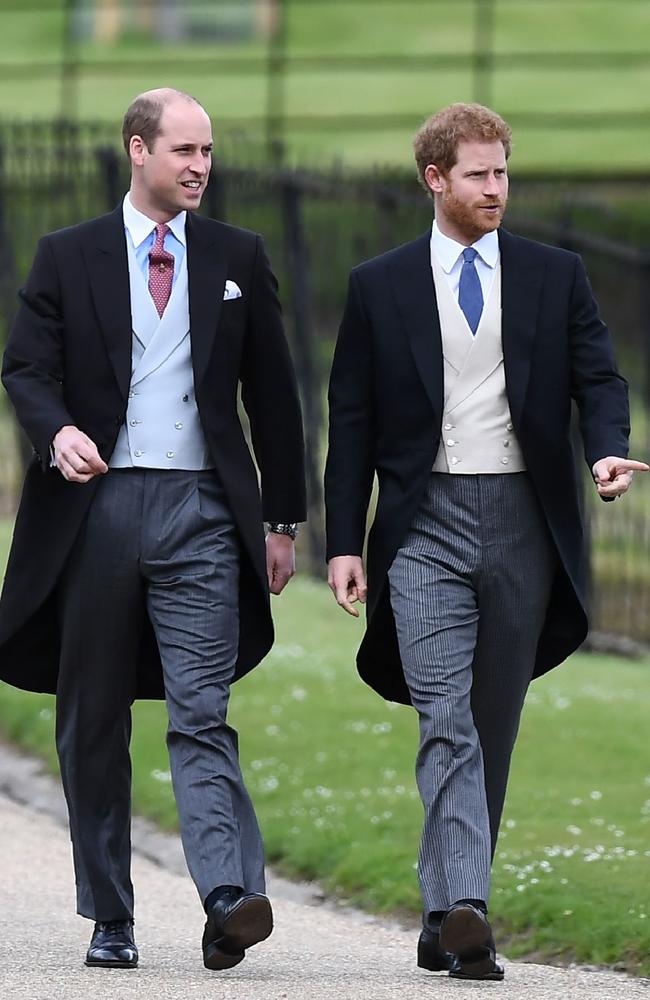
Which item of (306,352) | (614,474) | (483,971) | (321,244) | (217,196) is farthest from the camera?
(321,244)

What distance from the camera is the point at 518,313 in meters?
5.15

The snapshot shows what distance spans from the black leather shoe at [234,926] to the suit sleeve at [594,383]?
1.23m

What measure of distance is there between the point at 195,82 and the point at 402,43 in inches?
111

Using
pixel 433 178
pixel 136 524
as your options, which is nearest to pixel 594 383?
pixel 433 178

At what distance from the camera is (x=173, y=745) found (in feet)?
16.5

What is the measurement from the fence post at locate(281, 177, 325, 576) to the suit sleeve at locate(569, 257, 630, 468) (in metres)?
8.60

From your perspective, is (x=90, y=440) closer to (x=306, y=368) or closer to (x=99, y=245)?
(x=99, y=245)

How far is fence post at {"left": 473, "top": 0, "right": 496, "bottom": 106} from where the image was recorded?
96.7ft

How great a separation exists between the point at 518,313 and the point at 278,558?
31.2 inches

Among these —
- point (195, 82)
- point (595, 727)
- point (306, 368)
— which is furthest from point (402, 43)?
point (595, 727)

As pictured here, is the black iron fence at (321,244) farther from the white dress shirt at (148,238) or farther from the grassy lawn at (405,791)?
the white dress shirt at (148,238)

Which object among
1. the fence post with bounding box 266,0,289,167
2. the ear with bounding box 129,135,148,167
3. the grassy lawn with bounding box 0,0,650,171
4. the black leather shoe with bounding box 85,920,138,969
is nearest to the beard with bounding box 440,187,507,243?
the ear with bounding box 129,135,148,167

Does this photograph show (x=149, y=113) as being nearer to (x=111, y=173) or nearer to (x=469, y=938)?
(x=469, y=938)

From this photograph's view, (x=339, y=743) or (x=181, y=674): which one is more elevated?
(x=181, y=674)
